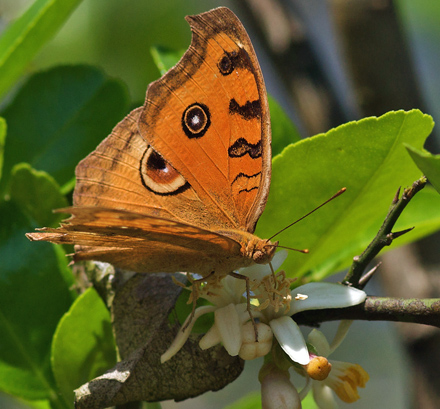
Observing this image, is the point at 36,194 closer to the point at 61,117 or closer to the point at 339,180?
the point at 61,117

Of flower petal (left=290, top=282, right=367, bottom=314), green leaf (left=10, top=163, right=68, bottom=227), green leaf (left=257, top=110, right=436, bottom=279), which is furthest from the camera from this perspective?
green leaf (left=10, top=163, right=68, bottom=227)

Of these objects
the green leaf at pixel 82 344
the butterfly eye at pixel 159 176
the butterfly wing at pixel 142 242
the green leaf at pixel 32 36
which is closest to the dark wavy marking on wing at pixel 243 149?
the butterfly eye at pixel 159 176

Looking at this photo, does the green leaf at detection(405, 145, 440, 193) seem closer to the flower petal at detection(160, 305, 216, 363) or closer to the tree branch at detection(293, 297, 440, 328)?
the tree branch at detection(293, 297, 440, 328)

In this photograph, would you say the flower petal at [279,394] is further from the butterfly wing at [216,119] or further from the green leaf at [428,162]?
the green leaf at [428,162]

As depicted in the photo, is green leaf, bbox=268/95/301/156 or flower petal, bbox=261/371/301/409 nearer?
flower petal, bbox=261/371/301/409

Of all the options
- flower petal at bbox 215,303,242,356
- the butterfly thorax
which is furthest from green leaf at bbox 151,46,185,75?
flower petal at bbox 215,303,242,356

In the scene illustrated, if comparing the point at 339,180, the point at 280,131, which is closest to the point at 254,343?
the point at 339,180

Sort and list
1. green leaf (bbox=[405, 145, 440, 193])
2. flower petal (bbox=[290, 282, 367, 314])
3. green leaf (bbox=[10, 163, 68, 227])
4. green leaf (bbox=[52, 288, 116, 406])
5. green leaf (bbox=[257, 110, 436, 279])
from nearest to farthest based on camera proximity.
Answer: green leaf (bbox=[405, 145, 440, 193]), flower petal (bbox=[290, 282, 367, 314]), green leaf (bbox=[257, 110, 436, 279]), green leaf (bbox=[52, 288, 116, 406]), green leaf (bbox=[10, 163, 68, 227])
